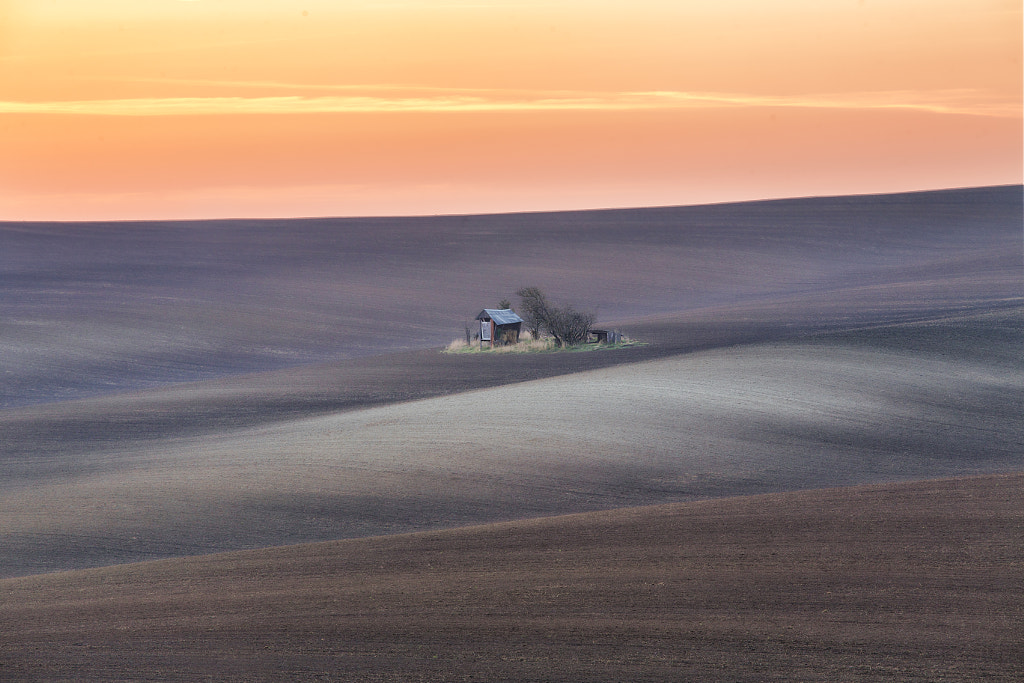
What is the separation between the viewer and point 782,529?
12.3 metres

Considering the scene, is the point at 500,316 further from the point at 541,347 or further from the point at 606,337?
the point at 606,337

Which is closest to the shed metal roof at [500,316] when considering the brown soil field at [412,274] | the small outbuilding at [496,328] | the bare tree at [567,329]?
the small outbuilding at [496,328]

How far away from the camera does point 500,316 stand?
44500 millimetres

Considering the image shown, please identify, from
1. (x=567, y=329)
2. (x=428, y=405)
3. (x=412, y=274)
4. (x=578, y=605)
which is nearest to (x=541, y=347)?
(x=567, y=329)

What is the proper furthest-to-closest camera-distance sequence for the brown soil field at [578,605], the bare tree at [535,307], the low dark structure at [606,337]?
the bare tree at [535,307]
the low dark structure at [606,337]
the brown soil field at [578,605]

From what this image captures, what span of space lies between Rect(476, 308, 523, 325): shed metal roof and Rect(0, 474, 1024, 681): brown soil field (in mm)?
30767

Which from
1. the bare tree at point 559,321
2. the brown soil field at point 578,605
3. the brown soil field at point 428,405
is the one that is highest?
the bare tree at point 559,321

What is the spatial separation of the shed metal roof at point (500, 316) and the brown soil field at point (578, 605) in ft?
101

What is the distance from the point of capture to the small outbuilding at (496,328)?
4409 centimetres

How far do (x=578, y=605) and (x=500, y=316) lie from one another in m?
34.9

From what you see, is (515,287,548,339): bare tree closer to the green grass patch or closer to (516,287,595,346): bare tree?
(516,287,595,346): bare tree

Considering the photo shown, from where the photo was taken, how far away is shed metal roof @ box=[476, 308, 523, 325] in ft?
145

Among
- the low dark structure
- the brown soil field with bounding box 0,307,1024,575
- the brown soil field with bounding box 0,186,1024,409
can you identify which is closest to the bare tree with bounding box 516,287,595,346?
the low dark structure

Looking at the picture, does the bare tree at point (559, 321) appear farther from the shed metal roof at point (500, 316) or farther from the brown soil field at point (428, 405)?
the brown soil field at point (428, 405)
